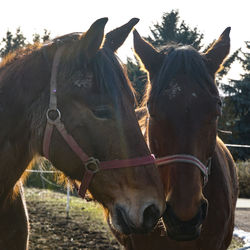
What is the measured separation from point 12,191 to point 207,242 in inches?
65.6

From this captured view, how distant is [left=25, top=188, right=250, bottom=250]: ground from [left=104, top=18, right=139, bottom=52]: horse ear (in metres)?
4.04

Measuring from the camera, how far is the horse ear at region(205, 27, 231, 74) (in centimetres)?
323

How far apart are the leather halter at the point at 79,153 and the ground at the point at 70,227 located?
3843 millimetres

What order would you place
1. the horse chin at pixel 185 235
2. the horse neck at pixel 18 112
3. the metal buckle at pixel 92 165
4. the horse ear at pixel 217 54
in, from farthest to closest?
the horse ear at pixel 217 54 → the horse chin at pixel 185 235 → the horse neck at pixel 18 112 → the metal buckle at pixel 92 165

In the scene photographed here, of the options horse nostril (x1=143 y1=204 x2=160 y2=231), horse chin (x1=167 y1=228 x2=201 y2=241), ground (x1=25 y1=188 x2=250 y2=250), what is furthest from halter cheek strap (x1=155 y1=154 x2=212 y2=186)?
ground (x1=25 y1=188 x2=250 y2=250)

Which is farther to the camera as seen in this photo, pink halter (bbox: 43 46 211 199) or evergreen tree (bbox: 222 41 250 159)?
evergreen tree (bbox: 222 41 250 159)

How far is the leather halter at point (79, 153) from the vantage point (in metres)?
2.06

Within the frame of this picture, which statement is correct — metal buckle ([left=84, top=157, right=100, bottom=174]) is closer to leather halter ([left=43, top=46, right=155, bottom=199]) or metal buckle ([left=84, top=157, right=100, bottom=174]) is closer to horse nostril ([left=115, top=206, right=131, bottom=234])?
leather halter ([left=43, top=46, right=155, bottom=199])

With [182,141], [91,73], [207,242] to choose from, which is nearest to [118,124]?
[91,73]

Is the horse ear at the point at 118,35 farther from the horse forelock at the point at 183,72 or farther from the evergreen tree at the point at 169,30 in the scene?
the evergreen tree at the point at 169,30

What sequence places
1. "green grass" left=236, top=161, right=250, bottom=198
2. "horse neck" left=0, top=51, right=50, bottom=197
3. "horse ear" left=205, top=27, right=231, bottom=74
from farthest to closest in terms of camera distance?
"green grass" left=236, top=161, right=250, bottom=198
"horse ear" left=205, top=27, right=231, bottom=74
"horse neck" left=0, top=51, right=50, bottom=197

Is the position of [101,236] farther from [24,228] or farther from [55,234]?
[24,228]

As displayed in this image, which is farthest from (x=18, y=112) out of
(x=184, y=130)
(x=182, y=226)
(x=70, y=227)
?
(x=70, y=227)

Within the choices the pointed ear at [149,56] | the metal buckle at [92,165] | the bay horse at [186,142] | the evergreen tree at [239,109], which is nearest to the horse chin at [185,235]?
the bay horse at [186,142]
